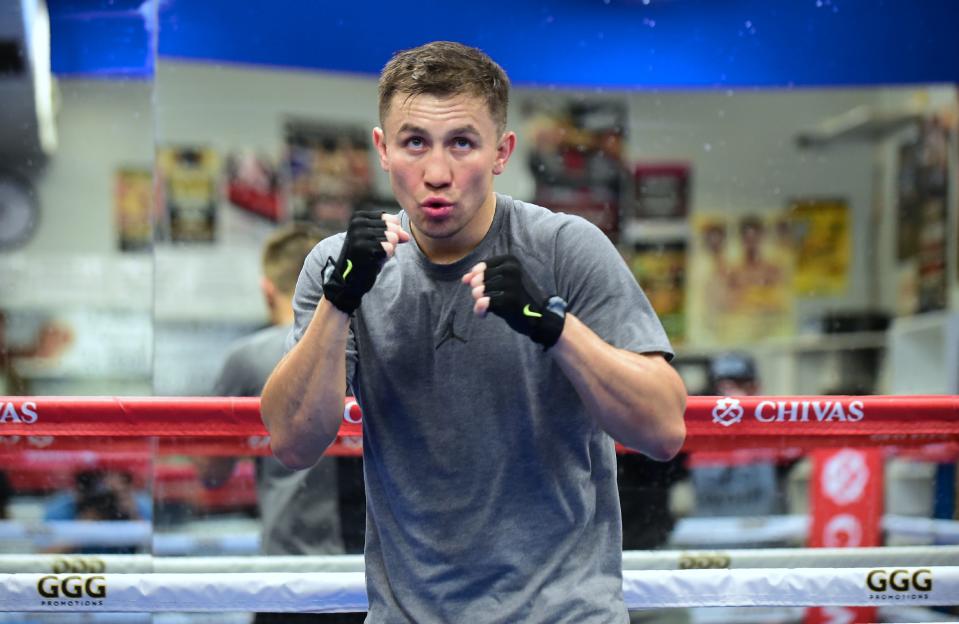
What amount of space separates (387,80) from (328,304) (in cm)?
Result: 35

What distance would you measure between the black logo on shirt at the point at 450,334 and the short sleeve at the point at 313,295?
5.7 inches

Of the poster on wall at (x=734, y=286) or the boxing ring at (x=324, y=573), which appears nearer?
the boxing ring at (x=324, y=573)

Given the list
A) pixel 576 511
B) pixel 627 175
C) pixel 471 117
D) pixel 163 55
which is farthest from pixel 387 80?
pixel 627 175

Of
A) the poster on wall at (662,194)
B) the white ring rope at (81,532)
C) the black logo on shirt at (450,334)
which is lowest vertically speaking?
the white ring rope at (81,532)

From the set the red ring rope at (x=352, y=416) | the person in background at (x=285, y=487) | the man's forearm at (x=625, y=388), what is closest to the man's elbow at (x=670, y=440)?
the man's forearm at (x=625, y=388)

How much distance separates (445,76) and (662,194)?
225 inches

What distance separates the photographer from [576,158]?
13.8 feet

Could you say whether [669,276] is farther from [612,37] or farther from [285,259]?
[285,259]

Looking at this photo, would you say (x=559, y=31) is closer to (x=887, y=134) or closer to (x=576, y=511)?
(x=576, y=511)

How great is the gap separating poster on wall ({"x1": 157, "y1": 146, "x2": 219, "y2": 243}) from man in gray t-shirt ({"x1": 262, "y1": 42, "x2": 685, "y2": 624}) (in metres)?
4.93

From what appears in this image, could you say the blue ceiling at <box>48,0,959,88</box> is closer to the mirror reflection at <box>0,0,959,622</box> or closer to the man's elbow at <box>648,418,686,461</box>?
the mirror reflection at <box>0,0,959,622</box>

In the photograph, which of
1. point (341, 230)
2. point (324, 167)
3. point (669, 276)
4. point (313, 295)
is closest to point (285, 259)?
point (341, 230)

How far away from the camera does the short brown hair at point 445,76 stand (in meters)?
1.67

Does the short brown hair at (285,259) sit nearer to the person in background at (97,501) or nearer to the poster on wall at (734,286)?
the person in background at (97,501)
